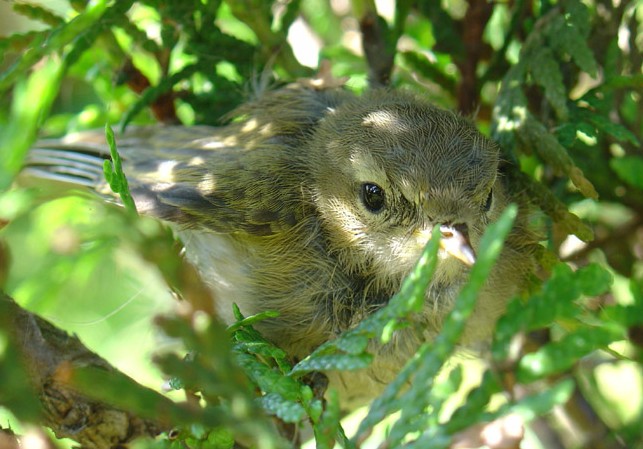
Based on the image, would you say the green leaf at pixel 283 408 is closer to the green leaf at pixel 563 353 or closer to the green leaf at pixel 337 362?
the green leaf at pixel 337 362

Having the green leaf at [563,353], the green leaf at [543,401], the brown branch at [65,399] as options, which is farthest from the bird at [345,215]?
the green leaf at [543,401]

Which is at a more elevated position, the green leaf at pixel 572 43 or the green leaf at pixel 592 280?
the green leaf at pixel 592 280

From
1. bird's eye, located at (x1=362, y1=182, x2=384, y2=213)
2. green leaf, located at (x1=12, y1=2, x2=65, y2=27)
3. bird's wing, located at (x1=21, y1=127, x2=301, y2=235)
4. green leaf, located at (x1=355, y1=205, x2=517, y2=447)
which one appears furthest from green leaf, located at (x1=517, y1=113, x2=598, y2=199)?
green leaf, located at (x1=12, y1=2, x2=65, y2=27)

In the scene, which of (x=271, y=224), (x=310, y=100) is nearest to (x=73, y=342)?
(x=271, y=224)

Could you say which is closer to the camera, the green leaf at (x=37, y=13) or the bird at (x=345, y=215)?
the bird at (x=345, y=215)

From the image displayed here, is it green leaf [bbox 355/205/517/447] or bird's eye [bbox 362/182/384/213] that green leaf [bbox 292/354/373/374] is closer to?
green leaf [bbox 355/205/517/447]

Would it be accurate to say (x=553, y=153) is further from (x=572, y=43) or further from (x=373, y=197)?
(x=373, y=197)

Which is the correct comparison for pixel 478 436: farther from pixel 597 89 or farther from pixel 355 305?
pixel 597 89

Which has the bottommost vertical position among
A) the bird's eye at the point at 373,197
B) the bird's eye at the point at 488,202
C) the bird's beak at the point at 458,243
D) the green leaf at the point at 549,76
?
the bird's eye at the point at 488,202
